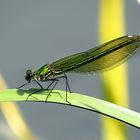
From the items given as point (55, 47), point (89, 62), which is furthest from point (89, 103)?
point (55, 47)

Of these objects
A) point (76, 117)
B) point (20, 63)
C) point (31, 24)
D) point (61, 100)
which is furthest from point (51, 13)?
point (61, 100)

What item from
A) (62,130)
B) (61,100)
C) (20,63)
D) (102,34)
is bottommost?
(62,130)

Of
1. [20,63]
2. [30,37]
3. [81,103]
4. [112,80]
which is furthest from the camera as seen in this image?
[30,37]

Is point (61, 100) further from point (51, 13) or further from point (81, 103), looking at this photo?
point (51, 13)

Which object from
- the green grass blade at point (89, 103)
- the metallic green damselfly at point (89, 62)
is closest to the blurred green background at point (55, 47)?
the metallic green damselfly at point (89, 62)

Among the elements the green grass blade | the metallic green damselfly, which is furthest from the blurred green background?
the green grass blade

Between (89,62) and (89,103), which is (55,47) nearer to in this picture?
(89,62)
